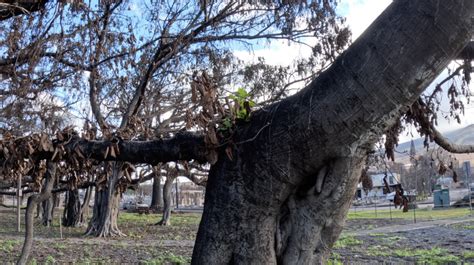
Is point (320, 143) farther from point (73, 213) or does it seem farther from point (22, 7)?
point (73, 213)

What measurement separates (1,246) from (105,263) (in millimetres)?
4034

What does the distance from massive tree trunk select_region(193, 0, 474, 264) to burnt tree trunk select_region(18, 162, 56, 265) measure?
5.86 ft

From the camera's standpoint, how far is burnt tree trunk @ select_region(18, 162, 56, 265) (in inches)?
185

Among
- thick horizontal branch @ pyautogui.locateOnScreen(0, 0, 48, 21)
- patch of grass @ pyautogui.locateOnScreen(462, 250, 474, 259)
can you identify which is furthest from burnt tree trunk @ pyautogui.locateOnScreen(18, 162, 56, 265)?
patch of grass @ pyautogui.locateOnScreen(462, 250, 474, 259)

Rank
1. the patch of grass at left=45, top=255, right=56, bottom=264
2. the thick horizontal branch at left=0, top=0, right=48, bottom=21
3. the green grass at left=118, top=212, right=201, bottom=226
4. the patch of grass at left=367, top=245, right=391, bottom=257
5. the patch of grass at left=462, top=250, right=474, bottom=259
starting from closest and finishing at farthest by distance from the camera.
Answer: the thick horizontal branch at left=0, top=0, right=48, bottom=21
the patch of grass at left=462, top=250, right=474, bottom=259
the patch of grass at left=45, top=255, right=56, bottom=264
the patch of grass at left=367, top=245, right=391, bottom=257
the green grass at left=118, top=212, right=201, bottom=226

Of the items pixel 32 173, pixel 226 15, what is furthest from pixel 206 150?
pixel 226 15

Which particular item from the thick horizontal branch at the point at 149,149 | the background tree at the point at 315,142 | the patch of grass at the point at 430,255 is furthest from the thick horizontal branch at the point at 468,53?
the patch of grass at the point at 430,255

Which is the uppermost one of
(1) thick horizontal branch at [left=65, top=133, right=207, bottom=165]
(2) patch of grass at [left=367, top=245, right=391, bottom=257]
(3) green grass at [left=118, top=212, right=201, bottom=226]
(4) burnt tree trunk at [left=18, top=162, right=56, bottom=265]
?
(1) thick horizontal branch at [left=65, top=133, right=207, bottom=165]

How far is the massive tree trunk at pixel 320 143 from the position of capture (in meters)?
3.27

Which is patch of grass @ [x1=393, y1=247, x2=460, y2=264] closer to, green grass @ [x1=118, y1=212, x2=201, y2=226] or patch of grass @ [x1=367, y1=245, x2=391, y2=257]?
patch of grass @ [x1=367, y1=245, x2=391, y2=257]

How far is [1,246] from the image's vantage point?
12102 mm

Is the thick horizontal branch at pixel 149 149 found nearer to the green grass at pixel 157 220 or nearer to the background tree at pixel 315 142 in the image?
the background tree at pixel 315 142

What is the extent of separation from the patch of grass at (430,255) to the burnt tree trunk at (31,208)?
6368 mm

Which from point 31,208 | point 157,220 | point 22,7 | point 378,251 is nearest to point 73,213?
point 157,220
